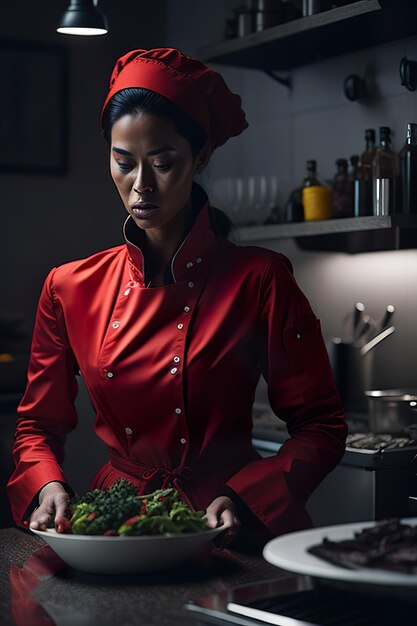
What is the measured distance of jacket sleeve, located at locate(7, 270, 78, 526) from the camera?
164 cm

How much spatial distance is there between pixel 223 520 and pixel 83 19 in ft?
5.48

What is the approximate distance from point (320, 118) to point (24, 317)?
146cm

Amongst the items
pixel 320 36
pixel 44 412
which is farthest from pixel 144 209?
pixel 320 36

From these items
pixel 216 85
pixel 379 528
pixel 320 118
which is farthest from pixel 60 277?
pixel 320 118

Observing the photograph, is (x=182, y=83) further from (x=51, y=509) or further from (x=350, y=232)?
(x=350, y=232)

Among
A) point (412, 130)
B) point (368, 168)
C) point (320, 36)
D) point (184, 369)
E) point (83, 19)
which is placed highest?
point (320, 36)

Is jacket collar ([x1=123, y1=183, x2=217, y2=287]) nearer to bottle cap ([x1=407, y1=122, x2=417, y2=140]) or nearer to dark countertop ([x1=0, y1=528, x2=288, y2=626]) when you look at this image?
dark countertop ([x1=0, y1=528, x2=288, y2=626])

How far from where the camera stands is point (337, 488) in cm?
293

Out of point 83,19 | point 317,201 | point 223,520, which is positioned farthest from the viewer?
point 317,201

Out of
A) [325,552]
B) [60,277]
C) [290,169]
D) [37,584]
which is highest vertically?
[290,169]

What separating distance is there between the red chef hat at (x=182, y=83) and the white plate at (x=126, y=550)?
0.79 m

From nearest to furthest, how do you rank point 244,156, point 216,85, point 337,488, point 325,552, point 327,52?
1. point 325,552
2. point 216,85
3. point 337,488
4. point 327,52
5. point 244,156

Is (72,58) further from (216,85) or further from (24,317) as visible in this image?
(216,85)

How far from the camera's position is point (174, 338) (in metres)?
1.78
